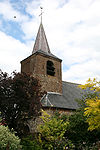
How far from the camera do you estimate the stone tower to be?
21.8 m

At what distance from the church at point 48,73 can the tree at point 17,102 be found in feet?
21.7

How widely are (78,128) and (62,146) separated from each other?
2545 mm

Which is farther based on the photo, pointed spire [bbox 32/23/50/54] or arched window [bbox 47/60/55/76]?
pointed spire [bbox 32/23/50/54]

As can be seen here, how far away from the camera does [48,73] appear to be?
23.6 metres

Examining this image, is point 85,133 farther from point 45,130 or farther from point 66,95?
point 66,95

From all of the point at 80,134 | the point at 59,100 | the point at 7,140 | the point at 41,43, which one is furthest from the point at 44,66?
the point at 7,140

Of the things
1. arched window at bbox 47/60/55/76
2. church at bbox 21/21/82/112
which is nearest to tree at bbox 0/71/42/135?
church at bbox 21/21/82/112

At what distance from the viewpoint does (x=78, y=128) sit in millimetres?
13055

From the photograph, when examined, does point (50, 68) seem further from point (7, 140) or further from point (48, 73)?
point (7, 140)

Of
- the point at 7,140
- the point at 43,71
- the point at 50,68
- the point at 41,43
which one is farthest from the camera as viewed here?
the point at 41,43

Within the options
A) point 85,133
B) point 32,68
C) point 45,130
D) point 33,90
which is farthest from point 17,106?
point 32,68

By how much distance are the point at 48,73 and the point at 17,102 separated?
38.2 ft

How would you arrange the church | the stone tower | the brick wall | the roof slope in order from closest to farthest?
the roof slope < the church < the brick wall < the stone tower

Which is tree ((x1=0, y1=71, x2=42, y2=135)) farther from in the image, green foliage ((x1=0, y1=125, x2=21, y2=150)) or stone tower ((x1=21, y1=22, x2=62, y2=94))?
stone tower ((x1=21, y1=22, x2=62, y2=94))
